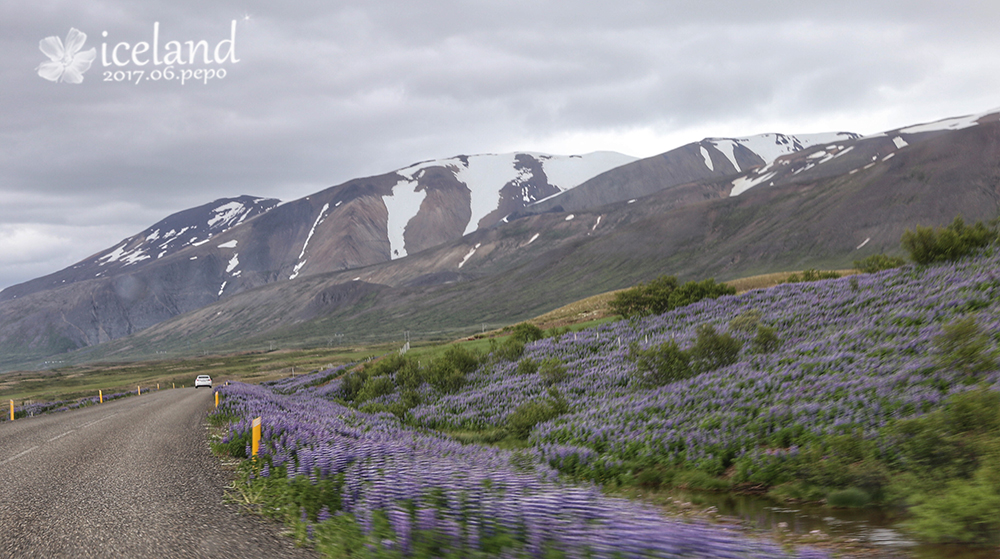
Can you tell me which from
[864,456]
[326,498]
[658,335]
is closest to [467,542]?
[326,498]

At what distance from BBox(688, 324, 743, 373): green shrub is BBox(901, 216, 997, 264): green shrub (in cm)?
893

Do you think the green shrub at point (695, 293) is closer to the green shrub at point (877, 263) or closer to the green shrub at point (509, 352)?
the green shrub at point (877, 263)

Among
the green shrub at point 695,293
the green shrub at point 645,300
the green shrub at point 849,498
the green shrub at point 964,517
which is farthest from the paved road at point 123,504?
the green shrub at point 695,293

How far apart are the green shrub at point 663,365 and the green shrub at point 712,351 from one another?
1.01 feet

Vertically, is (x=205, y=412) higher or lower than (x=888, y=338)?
lower

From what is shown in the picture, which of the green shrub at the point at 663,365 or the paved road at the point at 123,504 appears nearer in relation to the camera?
the paved road at the point at 123,504

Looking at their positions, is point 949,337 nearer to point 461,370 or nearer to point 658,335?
point 658,335

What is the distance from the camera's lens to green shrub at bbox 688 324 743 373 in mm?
16656

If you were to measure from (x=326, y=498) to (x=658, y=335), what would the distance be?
58.3ft

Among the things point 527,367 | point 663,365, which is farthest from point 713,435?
point 527,367

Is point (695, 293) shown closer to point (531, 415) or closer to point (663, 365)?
point (663, 365)

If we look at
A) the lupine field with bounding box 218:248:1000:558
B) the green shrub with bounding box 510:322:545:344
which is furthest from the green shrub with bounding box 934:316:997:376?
the green shrub with bounding box 510:322:545:344

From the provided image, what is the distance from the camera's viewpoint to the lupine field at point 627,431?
16.9ft

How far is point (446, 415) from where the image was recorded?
20.0m
